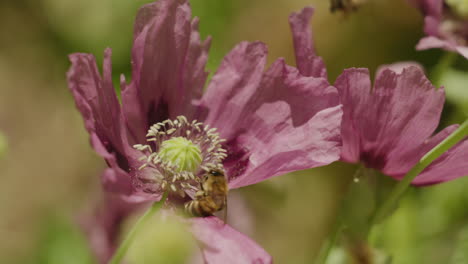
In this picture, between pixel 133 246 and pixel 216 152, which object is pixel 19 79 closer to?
pixel 216 152

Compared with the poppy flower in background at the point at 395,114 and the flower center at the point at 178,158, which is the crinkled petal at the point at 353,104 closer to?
the poppy flower in background at the point at 395,114

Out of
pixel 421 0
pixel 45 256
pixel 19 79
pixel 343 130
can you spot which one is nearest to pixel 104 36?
pixel 19 79

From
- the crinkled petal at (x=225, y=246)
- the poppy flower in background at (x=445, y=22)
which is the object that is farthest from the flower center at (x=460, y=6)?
the crinkled petal at (x=225, y=246)

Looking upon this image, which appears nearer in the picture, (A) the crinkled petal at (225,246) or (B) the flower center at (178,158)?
(A) the crinkled petal at (225,246)

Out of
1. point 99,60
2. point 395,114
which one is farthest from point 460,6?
point 99,60

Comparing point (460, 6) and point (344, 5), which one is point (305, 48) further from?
point (460, 6)

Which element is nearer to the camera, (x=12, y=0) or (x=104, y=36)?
(x=104, y=36)

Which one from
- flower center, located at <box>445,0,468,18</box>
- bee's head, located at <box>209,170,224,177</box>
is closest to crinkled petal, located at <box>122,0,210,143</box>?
bee's head, located at <box>209,170,224,177</box>
